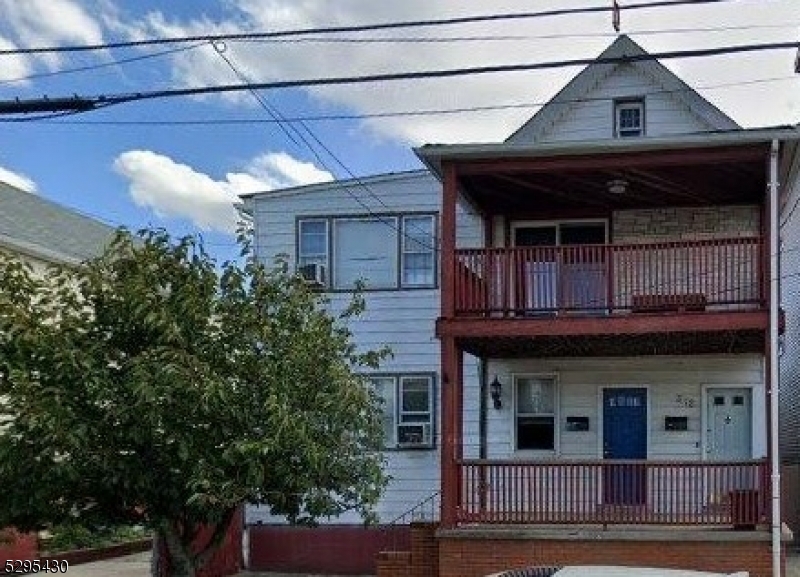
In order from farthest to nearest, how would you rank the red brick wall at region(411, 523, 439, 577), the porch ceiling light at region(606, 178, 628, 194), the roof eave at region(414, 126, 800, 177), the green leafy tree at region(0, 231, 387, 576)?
the porch ceiling light at region(606, 178, 628, 194), the red brick wall at region(411, 523, 439, 577), the roof eave at region(414, 126, 800, 177), the green leafy tree at region(0, 231, 387, 576)

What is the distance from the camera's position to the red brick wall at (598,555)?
1420 cm

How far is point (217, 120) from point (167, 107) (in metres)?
0.94

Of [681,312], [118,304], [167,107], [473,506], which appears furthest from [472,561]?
[167,107]

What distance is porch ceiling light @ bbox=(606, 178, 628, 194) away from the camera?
16.6 m

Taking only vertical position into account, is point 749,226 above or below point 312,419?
above

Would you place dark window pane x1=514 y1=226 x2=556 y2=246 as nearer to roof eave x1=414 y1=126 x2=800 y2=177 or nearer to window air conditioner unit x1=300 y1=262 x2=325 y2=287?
roof eave x1=414 y1=126 x2=800 y2=177

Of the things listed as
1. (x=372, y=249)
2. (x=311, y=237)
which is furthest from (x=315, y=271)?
(x=372, y=249)

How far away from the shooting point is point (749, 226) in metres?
18.0

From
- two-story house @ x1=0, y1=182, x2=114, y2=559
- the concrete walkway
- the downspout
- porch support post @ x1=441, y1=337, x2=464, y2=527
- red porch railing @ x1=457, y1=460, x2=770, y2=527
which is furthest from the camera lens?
two-story house @ x1=0, y1=182, x2=114, y2=559

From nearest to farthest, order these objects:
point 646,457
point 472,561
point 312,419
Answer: point 312,419 → point 472,561 → point 646,457

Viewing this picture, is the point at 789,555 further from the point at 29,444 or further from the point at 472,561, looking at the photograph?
the point at 29,444

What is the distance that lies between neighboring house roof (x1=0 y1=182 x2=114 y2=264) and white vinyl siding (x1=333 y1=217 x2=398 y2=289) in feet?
15.6

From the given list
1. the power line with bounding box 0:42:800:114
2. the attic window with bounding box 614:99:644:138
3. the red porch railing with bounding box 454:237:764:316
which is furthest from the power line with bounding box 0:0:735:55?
the attic window with bounding box 614:99:644:138

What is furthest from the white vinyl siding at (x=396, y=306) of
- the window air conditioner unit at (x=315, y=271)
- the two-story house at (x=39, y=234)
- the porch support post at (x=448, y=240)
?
the porch support post at (x=448, y=240)
